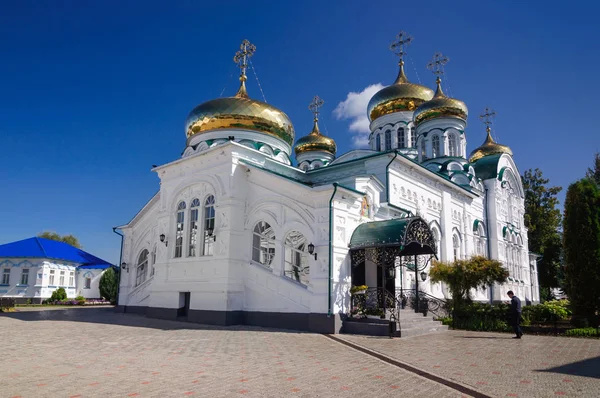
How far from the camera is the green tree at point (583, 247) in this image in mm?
13258

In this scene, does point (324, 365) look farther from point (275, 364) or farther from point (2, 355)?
point (2, 355)

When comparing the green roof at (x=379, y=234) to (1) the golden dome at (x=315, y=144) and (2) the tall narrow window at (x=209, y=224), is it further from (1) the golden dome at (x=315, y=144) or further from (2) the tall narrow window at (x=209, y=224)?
(1) the golden dome at (x=315, y=144)

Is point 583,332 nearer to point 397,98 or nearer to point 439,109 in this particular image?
point 439,109

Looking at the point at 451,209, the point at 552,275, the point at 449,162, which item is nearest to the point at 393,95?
the point at 449,162

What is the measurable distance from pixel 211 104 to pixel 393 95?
12203 mm

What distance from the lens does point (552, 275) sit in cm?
3416

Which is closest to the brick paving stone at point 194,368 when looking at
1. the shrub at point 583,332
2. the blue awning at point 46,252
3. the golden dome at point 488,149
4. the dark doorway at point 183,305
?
the dark doorway at point 183,305

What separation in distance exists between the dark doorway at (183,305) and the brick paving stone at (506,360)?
634 centimetres

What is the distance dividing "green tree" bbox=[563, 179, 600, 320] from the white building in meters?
27.3

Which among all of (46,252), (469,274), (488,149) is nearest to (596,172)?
(488,149)

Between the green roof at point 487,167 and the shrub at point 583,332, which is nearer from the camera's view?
the shrub at point 583,332

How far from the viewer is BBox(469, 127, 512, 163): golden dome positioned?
31.7 m

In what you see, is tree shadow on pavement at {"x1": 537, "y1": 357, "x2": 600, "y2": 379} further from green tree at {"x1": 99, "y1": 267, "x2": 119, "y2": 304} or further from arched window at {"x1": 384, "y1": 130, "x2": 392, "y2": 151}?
green tree at {"x1": 99, "y1": 267, "x2": 119, "y2": 304}

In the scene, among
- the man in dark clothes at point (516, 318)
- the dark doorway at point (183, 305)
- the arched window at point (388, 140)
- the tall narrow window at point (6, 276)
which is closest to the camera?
the man in dark clothes at point (516, 318)
